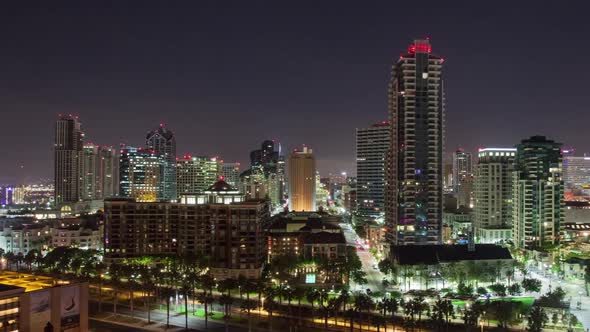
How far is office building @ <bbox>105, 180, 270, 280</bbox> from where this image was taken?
70.3 meters

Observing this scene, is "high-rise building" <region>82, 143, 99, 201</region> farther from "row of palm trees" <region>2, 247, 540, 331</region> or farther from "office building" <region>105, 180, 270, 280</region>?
"office building" <region>105, 180, 270, 280</region>

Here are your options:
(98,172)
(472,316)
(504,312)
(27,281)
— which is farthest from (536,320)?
(98,172)

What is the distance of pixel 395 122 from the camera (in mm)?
84625

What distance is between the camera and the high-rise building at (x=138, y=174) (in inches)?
5758

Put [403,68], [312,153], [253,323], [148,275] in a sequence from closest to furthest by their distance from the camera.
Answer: [253,323], [148,275], [403,68], [312,153]

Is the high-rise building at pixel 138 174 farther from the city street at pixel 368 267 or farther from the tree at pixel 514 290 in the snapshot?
the tree at pixel 514 290

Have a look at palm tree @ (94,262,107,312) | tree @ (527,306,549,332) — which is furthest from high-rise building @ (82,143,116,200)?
tree @ (527,306,549,332)

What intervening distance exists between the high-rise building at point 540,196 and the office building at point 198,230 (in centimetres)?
4849

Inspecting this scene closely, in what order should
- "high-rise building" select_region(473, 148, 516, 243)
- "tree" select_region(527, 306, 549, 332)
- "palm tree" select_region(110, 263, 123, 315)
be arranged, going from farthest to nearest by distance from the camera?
"high-rise building" select_region(473, 148, 516, 243)
"palm tree" select_region(110, 263, 123, 315)
"tree" select_region(527, 306, 549, 332)

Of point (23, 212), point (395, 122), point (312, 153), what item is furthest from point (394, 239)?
point (23, 212)

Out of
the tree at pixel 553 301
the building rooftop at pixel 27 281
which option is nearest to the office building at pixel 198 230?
the building rooftop at pixel 27 281

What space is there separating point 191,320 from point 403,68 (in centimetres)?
5160

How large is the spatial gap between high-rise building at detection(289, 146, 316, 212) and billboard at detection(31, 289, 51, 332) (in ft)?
403

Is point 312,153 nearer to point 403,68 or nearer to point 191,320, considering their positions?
point 403,68
